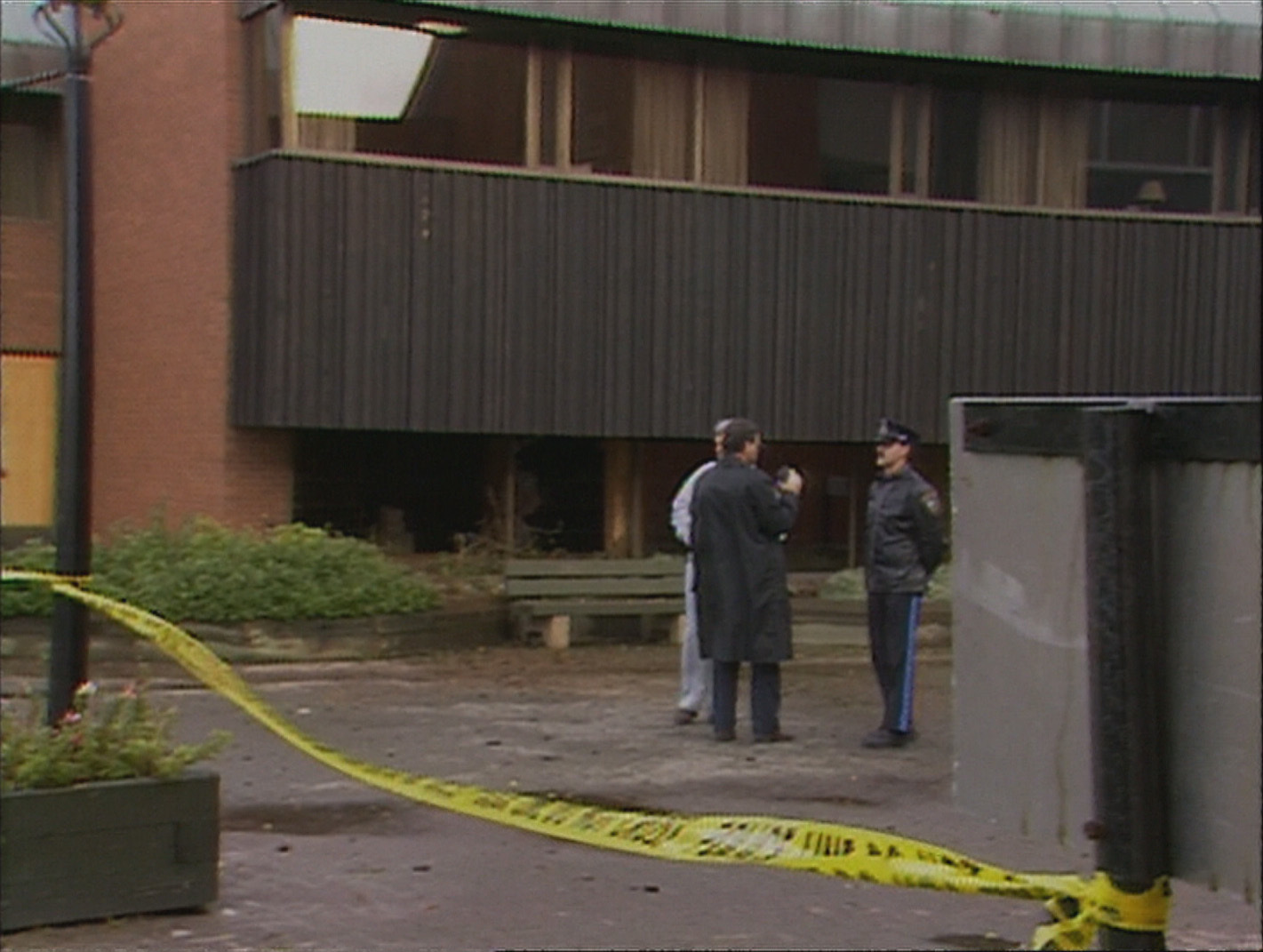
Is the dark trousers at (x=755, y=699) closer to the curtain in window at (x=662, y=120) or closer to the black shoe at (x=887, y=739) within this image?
the black shoe at (x=887, y=739)

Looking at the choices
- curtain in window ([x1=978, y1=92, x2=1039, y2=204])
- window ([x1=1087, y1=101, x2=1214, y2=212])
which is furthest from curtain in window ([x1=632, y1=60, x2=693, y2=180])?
window ([x1=1087, y1=101, x2=1214, y2=212])

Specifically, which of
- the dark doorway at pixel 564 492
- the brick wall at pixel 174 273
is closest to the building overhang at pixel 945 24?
the brick wall at pixel 174 273

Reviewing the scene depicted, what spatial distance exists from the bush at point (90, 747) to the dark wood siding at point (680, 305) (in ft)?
28.2

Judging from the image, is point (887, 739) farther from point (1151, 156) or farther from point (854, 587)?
point (1151, 156)

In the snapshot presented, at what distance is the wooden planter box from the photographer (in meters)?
5.42

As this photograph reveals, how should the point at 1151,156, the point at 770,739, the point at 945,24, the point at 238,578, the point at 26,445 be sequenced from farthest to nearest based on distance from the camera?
the point at 1151,156, the point at 26,445, the point at 945,24, the point at 238,578, the point at 770,739

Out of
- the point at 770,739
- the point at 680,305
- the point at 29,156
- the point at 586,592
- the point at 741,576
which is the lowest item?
the point at 770,739

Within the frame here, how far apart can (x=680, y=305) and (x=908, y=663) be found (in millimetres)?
6570

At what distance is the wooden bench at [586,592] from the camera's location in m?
13.7

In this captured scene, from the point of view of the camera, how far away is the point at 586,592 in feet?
45.5

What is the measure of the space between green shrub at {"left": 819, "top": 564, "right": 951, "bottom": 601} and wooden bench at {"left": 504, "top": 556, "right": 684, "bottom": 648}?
139cm

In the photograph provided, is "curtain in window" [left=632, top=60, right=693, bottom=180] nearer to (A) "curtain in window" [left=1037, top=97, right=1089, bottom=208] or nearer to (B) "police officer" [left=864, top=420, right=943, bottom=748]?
(A) "curtain in window" [left=1037, top=97, right=1089, bottom=208]

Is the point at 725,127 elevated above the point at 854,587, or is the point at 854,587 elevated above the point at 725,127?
the point at 725,127

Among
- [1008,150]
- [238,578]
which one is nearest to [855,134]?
[1008,150]
